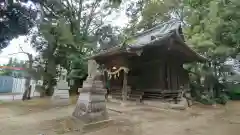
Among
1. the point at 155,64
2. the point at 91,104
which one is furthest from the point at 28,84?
the point at 91,104

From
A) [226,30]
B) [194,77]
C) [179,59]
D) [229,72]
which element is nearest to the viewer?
[179,59]

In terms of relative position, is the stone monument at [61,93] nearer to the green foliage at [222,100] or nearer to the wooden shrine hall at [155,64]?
the wooden shrine hall at [155,64]

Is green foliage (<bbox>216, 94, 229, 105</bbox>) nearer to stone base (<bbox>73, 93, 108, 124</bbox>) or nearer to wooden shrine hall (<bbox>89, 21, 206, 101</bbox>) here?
wooden shrine hall (<bbox>89, 21, 206, 101</bbox>)

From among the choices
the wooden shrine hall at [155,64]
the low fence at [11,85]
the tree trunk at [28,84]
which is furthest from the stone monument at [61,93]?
the low fence at [11,85]

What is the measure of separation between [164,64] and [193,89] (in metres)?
4.65

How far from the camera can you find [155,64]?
998cm

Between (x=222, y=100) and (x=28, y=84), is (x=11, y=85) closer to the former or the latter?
(x=28, y=84)

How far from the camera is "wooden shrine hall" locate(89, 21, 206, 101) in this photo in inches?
357

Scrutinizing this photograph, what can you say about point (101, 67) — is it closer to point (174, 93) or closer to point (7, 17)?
point (174, 93)

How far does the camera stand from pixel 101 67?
12227 mm

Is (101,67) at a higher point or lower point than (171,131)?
higher

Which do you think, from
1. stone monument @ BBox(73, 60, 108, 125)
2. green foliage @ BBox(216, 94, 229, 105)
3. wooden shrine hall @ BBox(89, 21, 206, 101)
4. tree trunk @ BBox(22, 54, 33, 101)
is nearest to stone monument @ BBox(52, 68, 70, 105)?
wooden shrine hall @ BBox(89, 21, 206, 101)

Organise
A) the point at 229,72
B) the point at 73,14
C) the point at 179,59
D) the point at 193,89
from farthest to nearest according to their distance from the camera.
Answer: the point at 73,14, the point at 229,72, the point at 193,89, the point at 179,59

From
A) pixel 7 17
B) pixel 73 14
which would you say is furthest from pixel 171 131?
pixel 73 14
